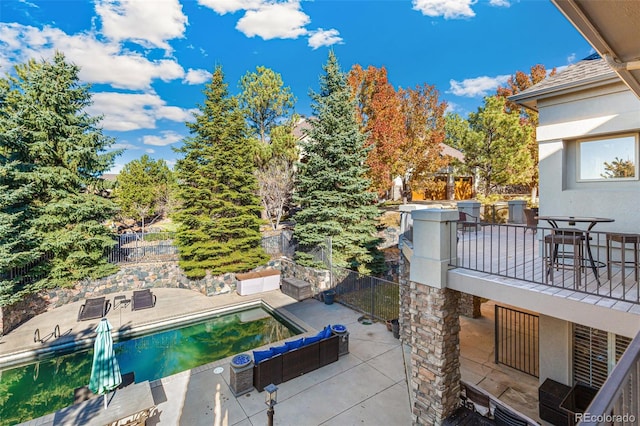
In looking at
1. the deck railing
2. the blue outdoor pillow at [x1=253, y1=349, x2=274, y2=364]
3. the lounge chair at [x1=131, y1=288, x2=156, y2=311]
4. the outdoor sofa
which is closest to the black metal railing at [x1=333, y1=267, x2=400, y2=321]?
the outdoor sofa

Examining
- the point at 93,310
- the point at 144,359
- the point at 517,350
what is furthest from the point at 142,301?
the point at 517,350

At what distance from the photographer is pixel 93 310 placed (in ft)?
40.5

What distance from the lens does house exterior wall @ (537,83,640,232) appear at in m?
5.77

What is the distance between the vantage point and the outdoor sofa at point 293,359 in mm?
7441

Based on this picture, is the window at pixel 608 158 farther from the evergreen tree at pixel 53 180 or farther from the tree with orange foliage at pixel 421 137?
the evergreen tree at pixel 53 180

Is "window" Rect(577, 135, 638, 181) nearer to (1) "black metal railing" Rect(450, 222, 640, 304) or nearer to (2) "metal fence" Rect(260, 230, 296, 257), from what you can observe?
(1) "black metal railing" Rect(450, 222, 640, 304)

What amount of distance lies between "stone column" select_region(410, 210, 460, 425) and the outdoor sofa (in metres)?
3.18

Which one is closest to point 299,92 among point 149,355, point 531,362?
point 149,355

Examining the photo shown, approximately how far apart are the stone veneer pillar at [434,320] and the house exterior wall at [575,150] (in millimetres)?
3167

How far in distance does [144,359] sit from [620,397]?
11.8m

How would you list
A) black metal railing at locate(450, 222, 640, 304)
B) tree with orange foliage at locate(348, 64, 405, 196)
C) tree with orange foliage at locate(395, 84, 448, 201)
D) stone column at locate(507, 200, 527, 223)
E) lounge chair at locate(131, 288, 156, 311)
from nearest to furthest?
black metal railing at locate(450, 222, 640, 304), stone column at locate(507, 200, 527, 223), lounge chair at locate(131, 288, 156, 311), tree with orange foliage at locate(348, 64, 405, 196), tree with orange foliage at locate(395, 84, 448, 201)

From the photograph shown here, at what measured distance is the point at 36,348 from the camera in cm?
1005

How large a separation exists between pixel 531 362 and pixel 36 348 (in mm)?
15245

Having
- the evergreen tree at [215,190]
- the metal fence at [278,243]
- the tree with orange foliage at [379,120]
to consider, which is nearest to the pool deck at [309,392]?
the evergreen tree at [215,190]
